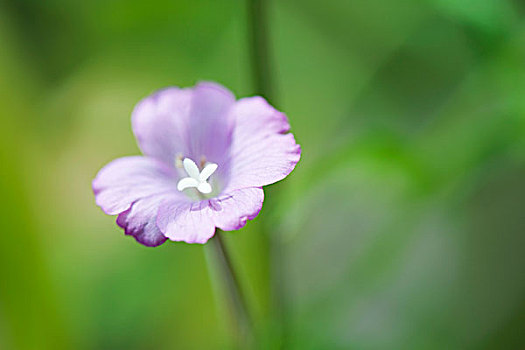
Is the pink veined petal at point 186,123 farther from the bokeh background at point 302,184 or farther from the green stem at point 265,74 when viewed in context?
the bokeh background at point 302,184

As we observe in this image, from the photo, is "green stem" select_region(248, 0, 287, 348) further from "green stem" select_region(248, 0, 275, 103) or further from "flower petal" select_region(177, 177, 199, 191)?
"flower petal" select_region(177, 177, 199, 191)

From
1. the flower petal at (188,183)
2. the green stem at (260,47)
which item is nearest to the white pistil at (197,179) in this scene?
the flower petal at (188,183)

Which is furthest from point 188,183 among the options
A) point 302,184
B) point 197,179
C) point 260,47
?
point 302,184

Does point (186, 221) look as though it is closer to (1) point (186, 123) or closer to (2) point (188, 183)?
(2) point (188, 183)

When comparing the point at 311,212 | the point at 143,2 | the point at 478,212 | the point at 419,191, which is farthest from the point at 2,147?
the point at 478,212

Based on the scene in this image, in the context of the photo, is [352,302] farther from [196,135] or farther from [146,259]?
[196,135]

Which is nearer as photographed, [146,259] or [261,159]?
[261,159]
